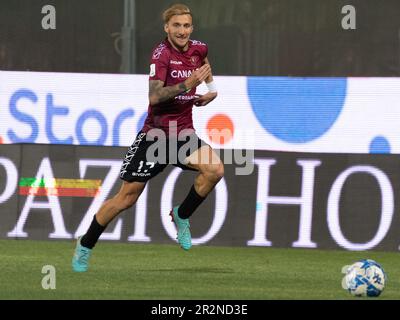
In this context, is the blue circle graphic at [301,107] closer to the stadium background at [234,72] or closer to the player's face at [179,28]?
the stadium background at [234,72]

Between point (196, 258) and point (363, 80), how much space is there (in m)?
4.87

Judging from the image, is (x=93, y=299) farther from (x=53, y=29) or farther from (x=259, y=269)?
(x=53, y=29)

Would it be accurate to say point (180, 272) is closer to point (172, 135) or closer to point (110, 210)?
point (110, 210)

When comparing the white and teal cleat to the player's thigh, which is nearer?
the white and teal cleat

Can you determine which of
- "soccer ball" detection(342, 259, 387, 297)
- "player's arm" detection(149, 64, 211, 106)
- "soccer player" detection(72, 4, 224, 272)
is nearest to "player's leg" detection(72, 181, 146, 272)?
"soccer player" detection(72, 4, 224, 272)

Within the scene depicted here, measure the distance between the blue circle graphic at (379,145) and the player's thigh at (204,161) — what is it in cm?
566

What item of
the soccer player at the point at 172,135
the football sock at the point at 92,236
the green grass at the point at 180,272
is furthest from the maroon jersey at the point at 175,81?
the green grass at the point at 180,272

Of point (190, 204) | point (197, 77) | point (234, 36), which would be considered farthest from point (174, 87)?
point (234, 36)

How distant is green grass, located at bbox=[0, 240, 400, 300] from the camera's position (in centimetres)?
1045

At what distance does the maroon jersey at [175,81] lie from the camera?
11797 mm

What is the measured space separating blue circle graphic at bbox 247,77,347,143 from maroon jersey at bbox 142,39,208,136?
5.55 meters

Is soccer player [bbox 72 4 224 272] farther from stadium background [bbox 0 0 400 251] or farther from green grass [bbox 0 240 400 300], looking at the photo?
stadium background [bbox 0 0 400 251]

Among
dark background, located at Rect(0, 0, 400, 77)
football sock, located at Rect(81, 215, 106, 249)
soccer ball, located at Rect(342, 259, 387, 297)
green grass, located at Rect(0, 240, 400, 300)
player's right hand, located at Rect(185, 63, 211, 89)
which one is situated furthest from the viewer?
dark background, located at Rect(0, 0, 400, 77)
